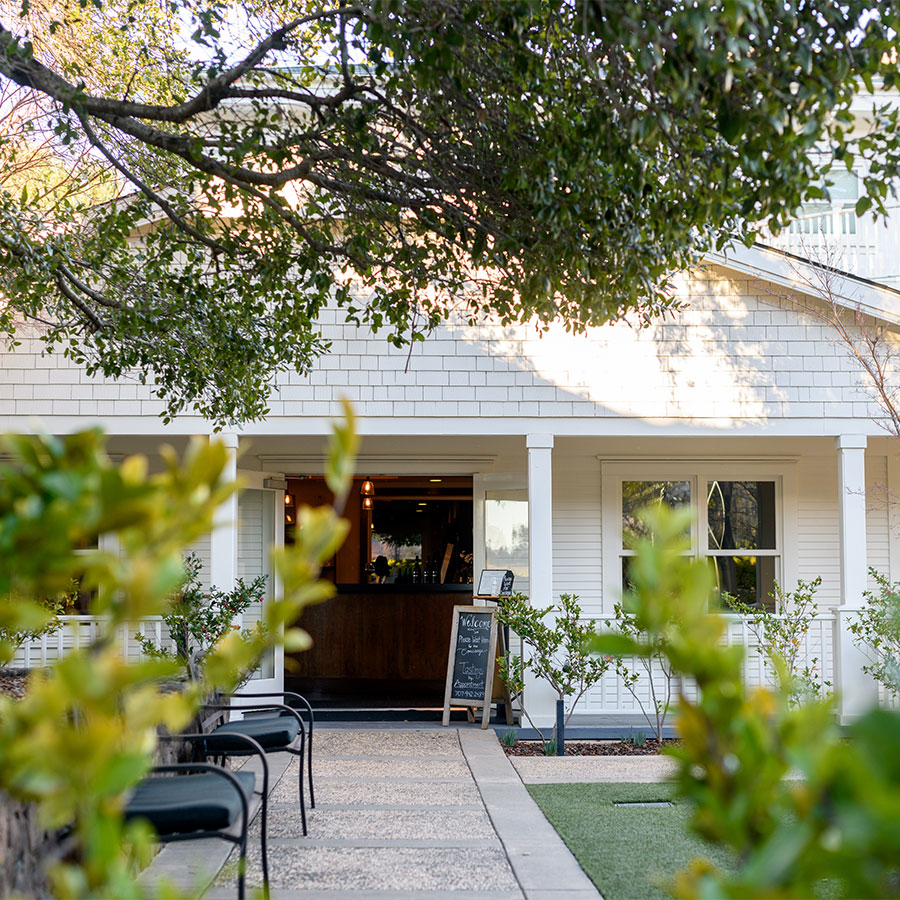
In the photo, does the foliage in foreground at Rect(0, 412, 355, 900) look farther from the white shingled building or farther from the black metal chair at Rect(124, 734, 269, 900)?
the white shingled building

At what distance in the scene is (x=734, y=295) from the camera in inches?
341

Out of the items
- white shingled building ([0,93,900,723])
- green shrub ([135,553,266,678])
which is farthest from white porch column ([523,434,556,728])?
green shrub ([135,553,266,678])

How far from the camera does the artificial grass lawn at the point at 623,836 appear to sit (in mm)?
4309

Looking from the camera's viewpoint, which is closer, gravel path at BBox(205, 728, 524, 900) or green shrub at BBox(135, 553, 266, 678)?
gravel path at BBox(205, 728, 524, 900)

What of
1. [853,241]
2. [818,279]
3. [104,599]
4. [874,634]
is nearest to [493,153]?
[104,599]

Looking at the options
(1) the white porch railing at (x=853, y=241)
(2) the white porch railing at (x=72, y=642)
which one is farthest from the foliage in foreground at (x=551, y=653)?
(1) the white porch railing at (x=853, y=241)

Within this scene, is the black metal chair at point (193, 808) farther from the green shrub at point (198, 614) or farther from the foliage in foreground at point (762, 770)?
the green shrub at point (198, 614)

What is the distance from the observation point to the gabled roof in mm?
8414

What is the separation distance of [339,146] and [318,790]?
12.3 feet

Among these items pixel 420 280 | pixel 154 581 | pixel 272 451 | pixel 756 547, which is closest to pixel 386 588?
pixel 272 451

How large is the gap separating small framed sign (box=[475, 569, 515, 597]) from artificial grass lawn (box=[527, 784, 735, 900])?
2.97 meters

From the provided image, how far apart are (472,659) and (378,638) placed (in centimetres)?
338

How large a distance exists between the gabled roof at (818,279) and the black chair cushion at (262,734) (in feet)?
17.6

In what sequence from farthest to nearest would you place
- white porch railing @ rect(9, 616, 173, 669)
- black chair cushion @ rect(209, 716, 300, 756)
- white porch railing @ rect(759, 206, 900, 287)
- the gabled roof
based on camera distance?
1. white porch railing @ rect(759, 206, 900, 287)
2. white porch railing @ rect(9, 616, 173, 669)
3. the gabled roof
4. black chair cushion @ rect(209, 716, 300, 756)
